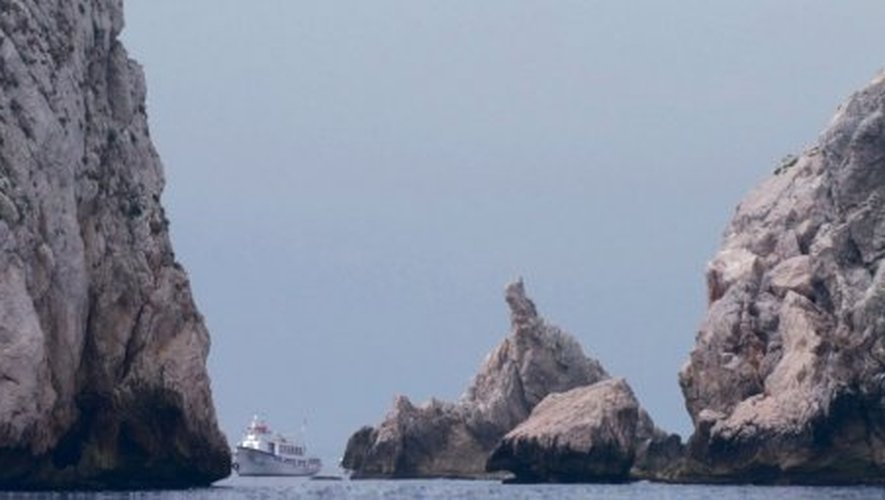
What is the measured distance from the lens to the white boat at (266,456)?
14750 cm

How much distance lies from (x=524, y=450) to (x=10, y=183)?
43.7 m

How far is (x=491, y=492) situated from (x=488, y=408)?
29116 millimetres

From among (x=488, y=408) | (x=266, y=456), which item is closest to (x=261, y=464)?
(x=266, y=456)

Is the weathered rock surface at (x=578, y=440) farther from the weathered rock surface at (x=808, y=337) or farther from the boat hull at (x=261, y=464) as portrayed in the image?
the boat hull at (x=261, y=464)

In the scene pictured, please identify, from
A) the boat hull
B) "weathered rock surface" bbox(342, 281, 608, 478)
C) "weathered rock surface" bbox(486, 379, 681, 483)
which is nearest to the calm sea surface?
"weathered rock surface" bbox(486, 379, 681, 483)

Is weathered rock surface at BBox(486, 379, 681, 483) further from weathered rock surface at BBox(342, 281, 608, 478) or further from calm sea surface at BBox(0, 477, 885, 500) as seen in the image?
weathered rock surface at BBox(342, 281, 608, 478)

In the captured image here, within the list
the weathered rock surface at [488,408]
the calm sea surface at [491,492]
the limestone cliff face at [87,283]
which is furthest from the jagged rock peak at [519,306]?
the limestone cliff face at [87,283]

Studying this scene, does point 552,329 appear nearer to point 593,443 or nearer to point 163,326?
point 593,443

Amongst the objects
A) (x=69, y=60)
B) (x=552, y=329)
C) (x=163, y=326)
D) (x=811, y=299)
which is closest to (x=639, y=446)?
(x=552, y=329)

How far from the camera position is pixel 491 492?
3964 inches

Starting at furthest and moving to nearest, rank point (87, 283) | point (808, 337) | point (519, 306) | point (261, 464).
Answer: point (261, 464) < point (519, 306) < point (808, 337) < point (87, 283)

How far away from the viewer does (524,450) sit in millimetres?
111625

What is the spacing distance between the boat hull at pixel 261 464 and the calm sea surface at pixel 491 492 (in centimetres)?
3027

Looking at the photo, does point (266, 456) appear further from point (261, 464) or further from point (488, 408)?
point (488, 408)
